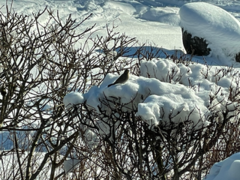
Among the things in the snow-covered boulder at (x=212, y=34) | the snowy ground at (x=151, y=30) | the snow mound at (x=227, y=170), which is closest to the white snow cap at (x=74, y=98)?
the snowy ground at (x=151, y=30)

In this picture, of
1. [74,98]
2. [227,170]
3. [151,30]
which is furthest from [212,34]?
[227,170]

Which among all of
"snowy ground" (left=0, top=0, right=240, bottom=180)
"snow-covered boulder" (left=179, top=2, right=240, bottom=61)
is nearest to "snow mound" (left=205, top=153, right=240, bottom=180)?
"snowy ground" (left=0, top=0, right=240, bottom=180)

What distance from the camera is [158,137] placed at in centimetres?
338

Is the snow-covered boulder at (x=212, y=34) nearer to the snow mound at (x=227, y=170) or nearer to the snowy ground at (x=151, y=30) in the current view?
the snowy ground at (x=151, y=30)

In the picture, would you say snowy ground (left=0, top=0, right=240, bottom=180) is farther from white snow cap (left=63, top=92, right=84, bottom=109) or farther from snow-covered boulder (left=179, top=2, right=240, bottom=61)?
snow-covered boulder (left=179, top=2, right=240, bottom=61)

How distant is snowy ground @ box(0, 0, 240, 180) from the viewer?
331 centimetres

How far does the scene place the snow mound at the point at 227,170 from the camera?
198 cm

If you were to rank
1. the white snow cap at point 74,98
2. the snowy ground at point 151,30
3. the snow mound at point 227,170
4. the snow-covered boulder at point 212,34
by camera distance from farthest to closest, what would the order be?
the snow-covered boulder at point 212,34 → the white snow cap at point 74,98 → the snowy ground at point 151,30 → the snow mound at point 227,170

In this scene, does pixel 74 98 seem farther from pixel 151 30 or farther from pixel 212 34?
pixel 151 30

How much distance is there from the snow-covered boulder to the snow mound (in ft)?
45.2

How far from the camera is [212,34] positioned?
16.0 meters

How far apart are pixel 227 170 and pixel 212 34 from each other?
14.5 metres

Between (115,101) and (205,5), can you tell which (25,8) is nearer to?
(205,5)

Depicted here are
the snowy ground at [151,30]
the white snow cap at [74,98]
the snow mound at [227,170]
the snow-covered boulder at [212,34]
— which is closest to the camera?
the snow mound at [227,170]
